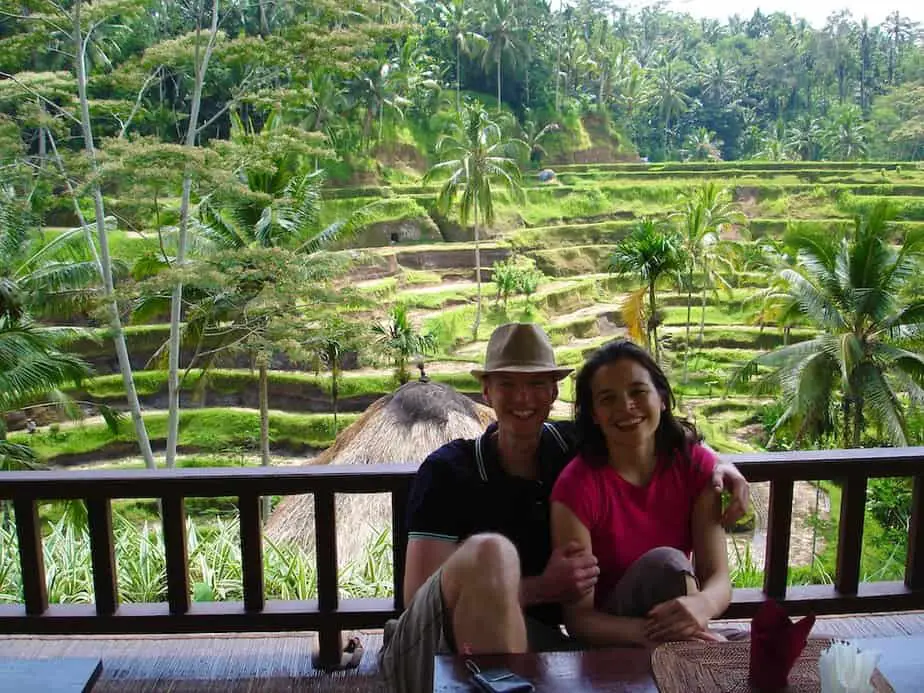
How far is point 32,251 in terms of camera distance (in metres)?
16.5

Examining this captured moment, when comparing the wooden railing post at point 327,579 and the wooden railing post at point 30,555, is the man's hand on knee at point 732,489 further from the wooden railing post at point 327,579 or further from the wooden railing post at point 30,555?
the wooden railing post at point 30,555

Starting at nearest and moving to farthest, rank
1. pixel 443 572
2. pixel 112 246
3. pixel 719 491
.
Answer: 1. pixel 443 572
2. pixel 719 491
3. pixel 112 246

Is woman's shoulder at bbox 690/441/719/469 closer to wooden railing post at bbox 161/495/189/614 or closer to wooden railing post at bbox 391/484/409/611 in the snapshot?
wooden railing post at bbox 391/484/409/611

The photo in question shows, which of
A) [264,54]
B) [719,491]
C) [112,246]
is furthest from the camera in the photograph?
[112,246]

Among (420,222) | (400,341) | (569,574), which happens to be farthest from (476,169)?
(569,574)

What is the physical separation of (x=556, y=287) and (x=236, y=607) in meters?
24.2

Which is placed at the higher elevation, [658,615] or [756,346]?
[658,615]

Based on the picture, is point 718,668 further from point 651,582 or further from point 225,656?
point 225,656

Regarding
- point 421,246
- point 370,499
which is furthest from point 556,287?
point 370,499

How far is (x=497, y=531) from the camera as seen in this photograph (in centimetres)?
164

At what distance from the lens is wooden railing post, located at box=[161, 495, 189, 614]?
2.09 meters

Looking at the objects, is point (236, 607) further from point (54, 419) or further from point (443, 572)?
point (54, 419)

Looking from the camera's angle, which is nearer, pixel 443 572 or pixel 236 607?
pixel 443 572

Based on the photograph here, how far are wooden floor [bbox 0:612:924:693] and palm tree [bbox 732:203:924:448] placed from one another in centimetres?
963
